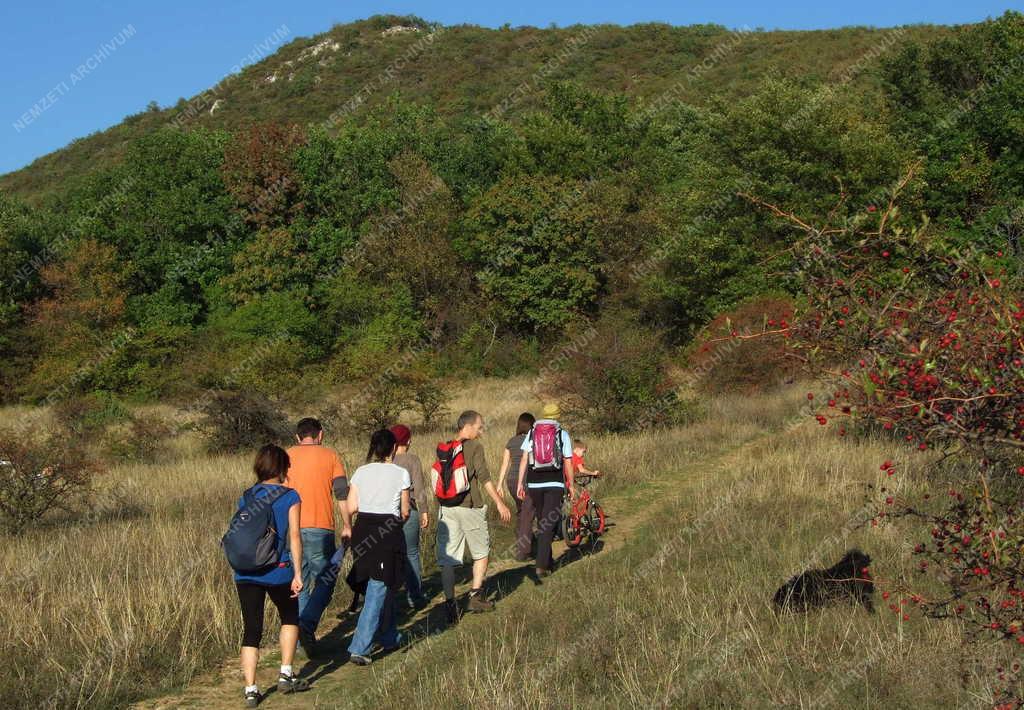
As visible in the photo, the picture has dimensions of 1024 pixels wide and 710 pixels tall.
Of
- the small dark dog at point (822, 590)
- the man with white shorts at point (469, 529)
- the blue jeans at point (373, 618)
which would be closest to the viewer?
the blue jeans at point (373, 618)

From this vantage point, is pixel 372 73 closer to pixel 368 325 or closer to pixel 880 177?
pixel 368 325

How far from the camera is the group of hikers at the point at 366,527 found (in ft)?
20.1

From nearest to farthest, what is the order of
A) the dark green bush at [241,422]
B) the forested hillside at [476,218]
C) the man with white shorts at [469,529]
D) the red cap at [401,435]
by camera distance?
1. the man with white shorts at [469,529]
2. the red cap at [401,435]
3. the dark green bush at [241,422]
4. the forested hillside at [476,218]

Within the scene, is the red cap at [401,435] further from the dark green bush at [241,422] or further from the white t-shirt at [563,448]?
the dark green bush at [241,422]

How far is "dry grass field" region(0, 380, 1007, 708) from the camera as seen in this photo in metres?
5.66

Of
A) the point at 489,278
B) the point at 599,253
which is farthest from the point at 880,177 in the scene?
the point at 489,278

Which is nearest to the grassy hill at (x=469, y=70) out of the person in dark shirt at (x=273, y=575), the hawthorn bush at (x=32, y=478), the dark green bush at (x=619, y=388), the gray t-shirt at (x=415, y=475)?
the dark green bush at (x=619, y=388)

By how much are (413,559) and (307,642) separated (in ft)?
5.51

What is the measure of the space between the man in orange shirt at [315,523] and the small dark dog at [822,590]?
3.50 meters

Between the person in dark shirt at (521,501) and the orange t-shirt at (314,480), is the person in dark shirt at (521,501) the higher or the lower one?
the lower one

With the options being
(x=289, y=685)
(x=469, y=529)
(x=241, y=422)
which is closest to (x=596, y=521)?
(x=469, y=529)

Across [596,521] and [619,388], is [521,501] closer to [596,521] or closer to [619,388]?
[596,521]

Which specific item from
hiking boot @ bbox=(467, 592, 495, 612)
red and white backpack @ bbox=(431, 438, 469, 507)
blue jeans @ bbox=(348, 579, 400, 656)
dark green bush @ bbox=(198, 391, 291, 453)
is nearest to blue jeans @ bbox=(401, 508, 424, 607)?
red and white backpack @ bbox=(431, 438, 469, 507)

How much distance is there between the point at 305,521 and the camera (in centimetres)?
752
